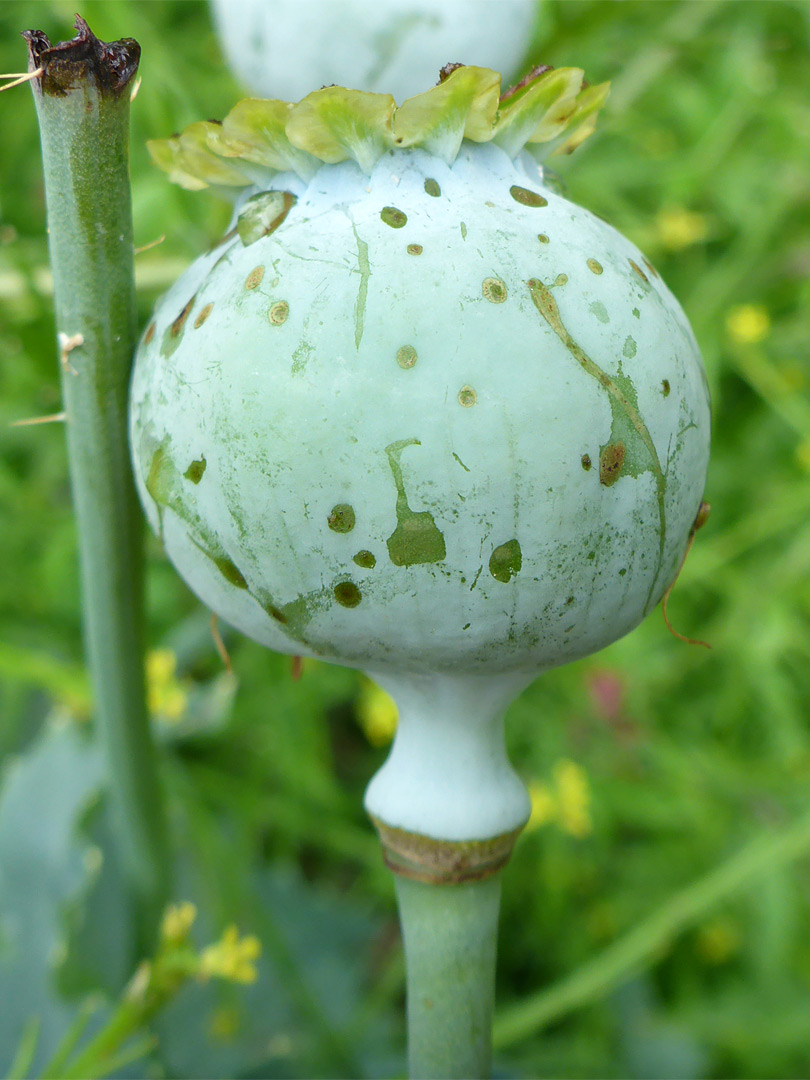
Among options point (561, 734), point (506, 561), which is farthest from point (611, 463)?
point (561, 734)

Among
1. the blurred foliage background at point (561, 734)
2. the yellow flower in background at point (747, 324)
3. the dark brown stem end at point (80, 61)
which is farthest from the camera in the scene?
the yellow flower in background at point (747, 324)

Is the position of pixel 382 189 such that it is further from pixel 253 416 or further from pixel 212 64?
pixel 212 64

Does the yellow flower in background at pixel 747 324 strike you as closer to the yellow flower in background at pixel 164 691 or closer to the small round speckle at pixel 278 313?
the yellow flower in background at pixel 164 691

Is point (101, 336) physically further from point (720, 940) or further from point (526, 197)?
point (720, 940)

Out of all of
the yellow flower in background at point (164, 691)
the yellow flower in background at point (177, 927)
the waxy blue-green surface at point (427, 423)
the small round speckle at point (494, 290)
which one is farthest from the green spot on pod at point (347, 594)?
the yellow flower in background at point (164, 691)

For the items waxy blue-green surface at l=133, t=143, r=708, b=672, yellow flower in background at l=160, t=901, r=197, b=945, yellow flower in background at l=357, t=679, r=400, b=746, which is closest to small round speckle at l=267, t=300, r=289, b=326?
waxy blue-green surface at l=133, t=143, r=708, b=672
